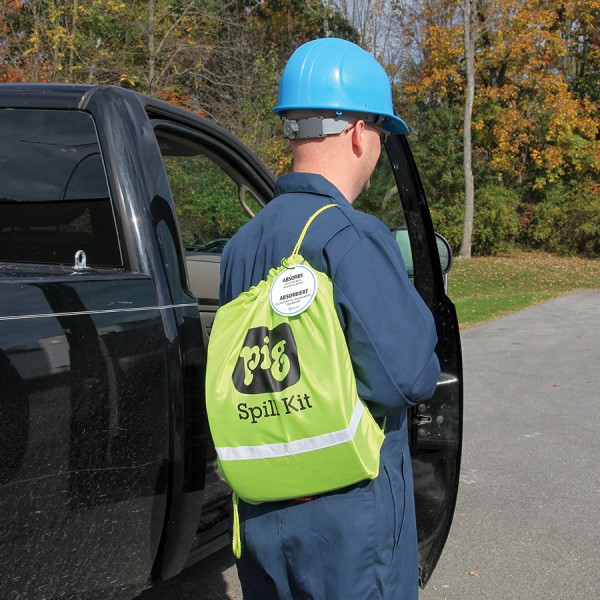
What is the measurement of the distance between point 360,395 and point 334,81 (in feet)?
2.47

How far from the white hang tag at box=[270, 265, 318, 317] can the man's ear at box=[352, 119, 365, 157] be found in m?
0.40

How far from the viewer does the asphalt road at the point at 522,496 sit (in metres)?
3.15

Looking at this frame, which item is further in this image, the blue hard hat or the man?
the blue hard hat

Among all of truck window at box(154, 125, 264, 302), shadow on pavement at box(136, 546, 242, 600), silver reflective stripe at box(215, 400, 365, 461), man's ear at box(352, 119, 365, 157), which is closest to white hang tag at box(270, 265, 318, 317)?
silver reflective stripe at box(215, 400, 365, 461)

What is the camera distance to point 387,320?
1.43 meters

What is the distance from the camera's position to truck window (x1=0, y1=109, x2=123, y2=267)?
214cm

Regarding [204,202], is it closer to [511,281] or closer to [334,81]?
[334,81]

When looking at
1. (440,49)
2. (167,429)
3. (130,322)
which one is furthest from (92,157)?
(440,49)

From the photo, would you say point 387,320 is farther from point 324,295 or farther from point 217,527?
point 217,527

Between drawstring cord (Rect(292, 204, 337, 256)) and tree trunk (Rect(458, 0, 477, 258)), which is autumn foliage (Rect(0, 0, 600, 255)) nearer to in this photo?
tree trunk (Rect(458, 0, 477, 258))

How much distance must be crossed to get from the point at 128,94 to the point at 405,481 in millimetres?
1459

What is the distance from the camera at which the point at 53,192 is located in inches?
88.2

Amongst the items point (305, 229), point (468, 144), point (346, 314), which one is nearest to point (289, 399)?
point (346, 314)

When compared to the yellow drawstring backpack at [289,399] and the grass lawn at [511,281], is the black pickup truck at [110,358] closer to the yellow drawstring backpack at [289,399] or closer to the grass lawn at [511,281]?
the yellow drawstring backpack at [289,399]
